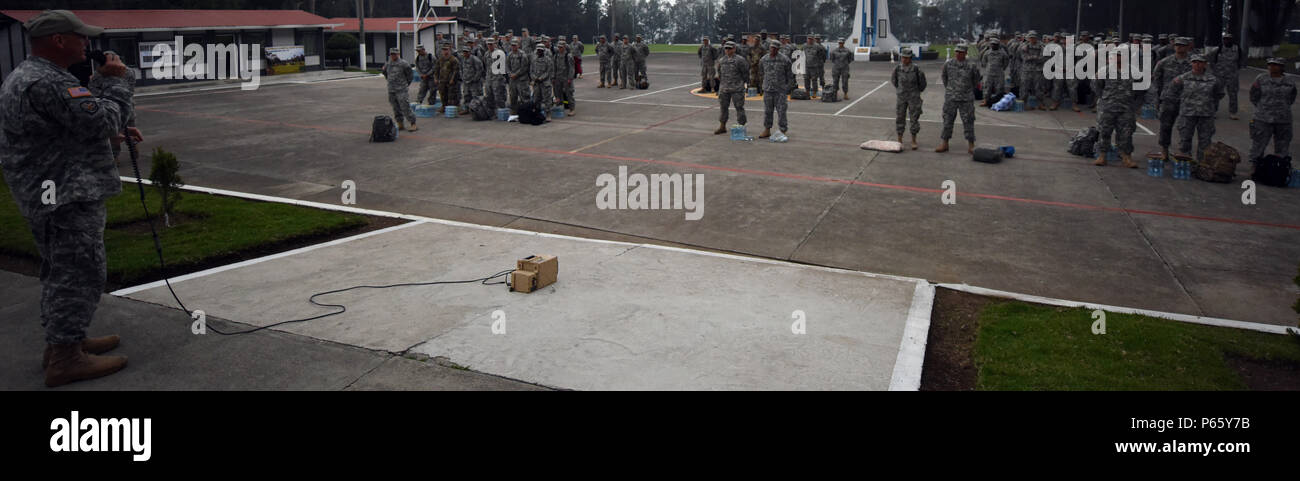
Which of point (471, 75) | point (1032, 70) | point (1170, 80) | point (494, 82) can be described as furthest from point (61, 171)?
point (1032, 70)

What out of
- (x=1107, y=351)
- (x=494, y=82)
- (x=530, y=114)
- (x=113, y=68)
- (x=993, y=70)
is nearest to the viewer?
(x=113, y=68)

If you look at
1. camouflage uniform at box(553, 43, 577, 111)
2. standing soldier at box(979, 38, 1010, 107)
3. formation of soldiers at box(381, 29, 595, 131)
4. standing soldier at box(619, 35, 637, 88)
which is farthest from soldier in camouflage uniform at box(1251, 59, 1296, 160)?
standing soldier at box(619, 35, 637, 88)

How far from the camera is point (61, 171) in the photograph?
5500mm

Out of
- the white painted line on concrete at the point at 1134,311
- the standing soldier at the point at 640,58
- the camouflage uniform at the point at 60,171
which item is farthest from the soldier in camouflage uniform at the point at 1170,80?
the standing soldier at the point at 640,58

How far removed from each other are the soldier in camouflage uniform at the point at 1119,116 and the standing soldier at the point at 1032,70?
30.4 feet

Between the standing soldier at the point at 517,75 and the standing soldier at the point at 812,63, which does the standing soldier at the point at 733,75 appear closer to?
the standing soldier at the point at 517,75

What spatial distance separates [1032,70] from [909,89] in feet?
32.8

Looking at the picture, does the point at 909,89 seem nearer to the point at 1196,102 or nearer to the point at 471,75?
the point at 1196,102

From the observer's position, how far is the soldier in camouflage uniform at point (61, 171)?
5.37 meters

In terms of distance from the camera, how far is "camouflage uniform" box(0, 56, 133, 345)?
536 centimetres

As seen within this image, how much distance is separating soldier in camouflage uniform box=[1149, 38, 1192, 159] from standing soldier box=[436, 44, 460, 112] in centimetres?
1697

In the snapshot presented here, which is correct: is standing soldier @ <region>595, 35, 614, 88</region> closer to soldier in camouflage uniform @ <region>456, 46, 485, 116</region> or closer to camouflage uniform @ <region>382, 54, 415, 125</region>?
soldier in camouflage uniform @ <region>456, 46, 485, 116</region>

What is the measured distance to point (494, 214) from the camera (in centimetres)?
1216

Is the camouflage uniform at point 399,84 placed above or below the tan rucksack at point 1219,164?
above
